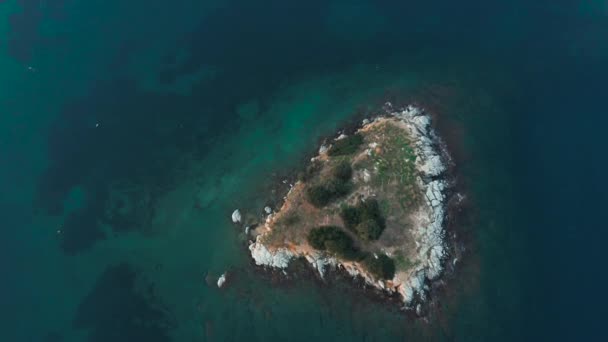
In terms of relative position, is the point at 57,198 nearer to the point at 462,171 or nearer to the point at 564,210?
the point at 462,171

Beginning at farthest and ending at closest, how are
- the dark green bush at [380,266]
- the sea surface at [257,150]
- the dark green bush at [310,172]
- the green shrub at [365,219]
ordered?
the dark green bush at [310,172] < the sea surface at [257,150] < the green shrub at [365,219] < the dark green bush at [380,266]

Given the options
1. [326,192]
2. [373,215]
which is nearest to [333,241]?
[373,215]

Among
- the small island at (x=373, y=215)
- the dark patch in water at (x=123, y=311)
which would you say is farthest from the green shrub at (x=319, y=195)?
the dark patch in water at (x=123, y=311)

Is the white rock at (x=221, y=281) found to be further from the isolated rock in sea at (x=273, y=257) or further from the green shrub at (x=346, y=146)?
the green shrub at (x=346, y=146)

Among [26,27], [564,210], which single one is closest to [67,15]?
[26,27]

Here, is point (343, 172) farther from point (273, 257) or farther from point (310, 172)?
point (273, 257)

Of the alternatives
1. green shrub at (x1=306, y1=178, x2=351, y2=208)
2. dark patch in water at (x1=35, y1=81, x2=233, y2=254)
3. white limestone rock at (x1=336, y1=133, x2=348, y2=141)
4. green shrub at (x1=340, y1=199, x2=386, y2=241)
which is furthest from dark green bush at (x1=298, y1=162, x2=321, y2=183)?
dark patch in water at (x1=35, y1=81, x2=233, y2=254)

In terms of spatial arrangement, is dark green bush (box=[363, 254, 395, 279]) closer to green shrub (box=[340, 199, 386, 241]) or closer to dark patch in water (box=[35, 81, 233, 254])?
green shrub (box=[340, 199, 386, 241])
